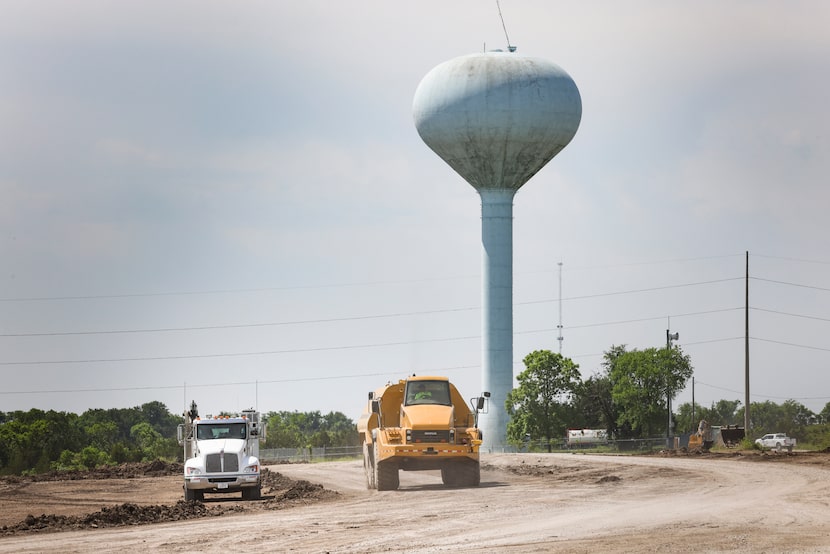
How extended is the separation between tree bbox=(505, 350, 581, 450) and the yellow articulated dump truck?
5352 centimetres

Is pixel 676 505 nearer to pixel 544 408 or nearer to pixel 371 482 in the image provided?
pixel 371 482

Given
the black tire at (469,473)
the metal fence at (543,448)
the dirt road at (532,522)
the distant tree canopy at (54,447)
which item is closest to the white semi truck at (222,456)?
the dirt road at (532,522)

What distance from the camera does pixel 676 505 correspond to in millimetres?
30984

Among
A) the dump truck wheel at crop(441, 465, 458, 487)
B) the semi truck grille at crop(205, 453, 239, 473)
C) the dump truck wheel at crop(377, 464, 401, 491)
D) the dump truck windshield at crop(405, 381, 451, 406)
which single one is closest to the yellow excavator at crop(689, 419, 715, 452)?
the dump truck wheel at crop(441, 465, 458, 487)

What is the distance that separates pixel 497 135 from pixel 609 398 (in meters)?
37.9

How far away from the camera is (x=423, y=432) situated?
1582 inches

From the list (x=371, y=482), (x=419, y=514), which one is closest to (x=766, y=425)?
(x=371, y=482)

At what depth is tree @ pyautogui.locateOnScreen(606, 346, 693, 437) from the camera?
105m

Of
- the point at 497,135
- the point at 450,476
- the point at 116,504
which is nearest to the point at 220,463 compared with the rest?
the point at 116,504

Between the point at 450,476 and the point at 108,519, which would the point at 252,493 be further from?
the point at 108,519

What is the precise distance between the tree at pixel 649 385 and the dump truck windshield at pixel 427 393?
215ft

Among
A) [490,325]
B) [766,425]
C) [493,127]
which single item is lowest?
[766,425]

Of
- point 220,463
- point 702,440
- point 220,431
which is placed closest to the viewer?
point 220,463

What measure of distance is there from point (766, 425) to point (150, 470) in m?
131
